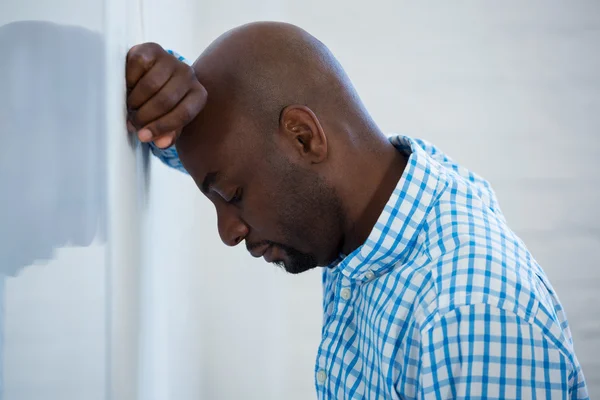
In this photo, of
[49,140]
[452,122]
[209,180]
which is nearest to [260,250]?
[209,180]

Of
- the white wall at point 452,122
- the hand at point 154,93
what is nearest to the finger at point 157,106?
the hand at point 154,93

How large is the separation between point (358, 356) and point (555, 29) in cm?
146

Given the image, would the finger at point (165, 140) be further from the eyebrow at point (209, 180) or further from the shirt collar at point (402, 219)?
the shirt collar at point (402, 219)

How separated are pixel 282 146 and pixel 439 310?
0.33 metres

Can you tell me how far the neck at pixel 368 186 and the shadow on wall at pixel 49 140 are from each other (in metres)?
0.43

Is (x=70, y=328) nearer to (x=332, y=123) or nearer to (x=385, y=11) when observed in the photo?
(x=332, y=123)

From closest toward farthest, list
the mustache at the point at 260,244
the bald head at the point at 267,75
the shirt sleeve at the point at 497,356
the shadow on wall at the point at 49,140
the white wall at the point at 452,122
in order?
the shadow on wall at the point at 49,140
the shirt sleeve at the point at 497,356
the bald head at the point at 267,75
the mustache at the point at 260,244
the white wall at the point at 452,122

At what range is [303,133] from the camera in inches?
36.4

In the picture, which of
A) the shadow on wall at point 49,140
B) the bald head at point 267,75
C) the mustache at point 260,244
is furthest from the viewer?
the mustache at point 260,244

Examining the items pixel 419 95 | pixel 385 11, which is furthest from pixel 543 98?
pixel 385 11

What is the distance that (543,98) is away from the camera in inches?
79.7

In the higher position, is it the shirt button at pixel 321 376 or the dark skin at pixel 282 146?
the dark skin at pixel 282 146

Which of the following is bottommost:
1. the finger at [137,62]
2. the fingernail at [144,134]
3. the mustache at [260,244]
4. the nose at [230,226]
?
the mustache at [260,244]

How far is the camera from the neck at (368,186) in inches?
38.6
